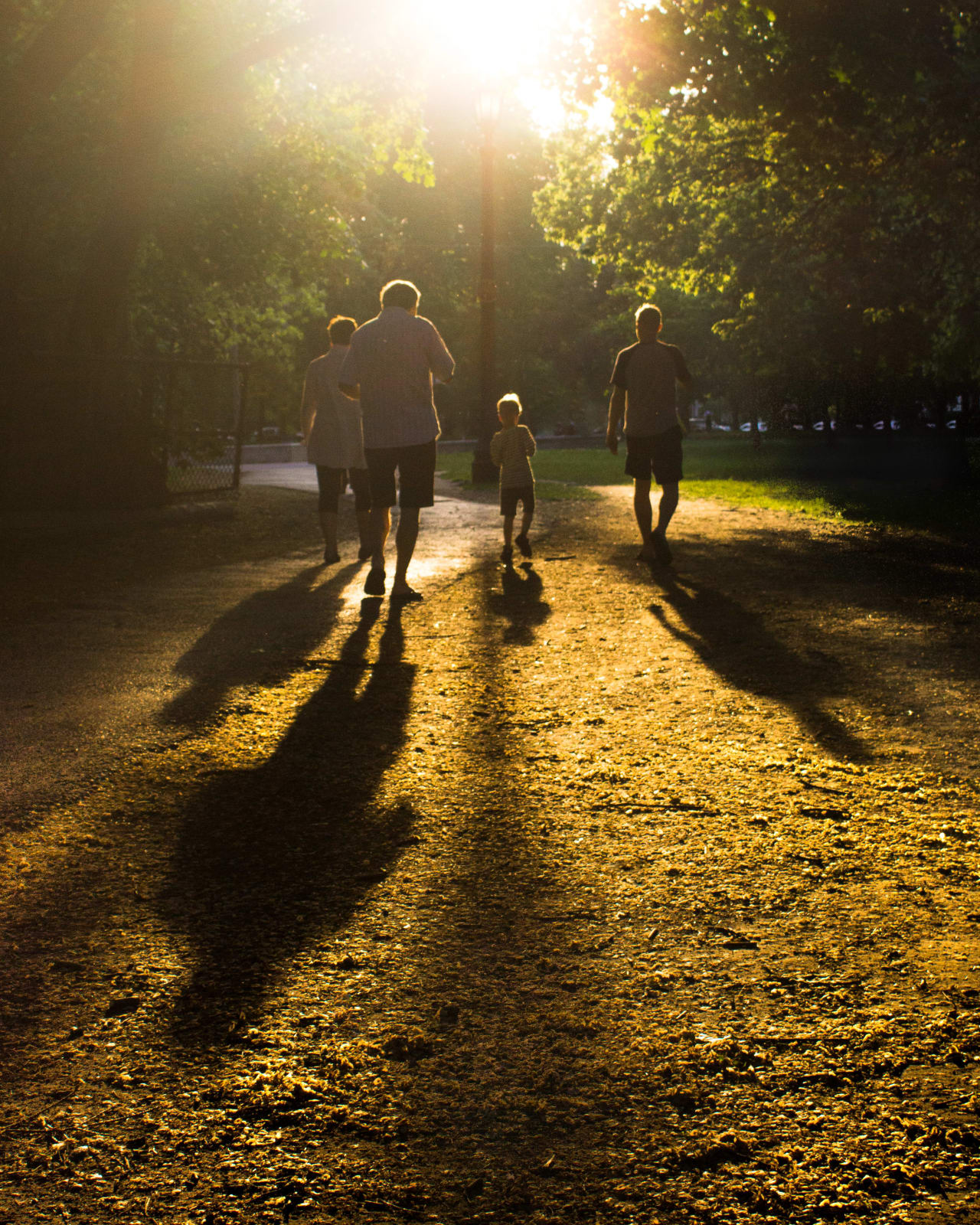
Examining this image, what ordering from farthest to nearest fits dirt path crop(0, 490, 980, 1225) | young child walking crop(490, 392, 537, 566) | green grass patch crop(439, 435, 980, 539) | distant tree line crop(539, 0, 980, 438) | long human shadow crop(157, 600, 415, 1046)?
1. green grass patch crop(439, 435, 980, 539)
2. distant tree line crop(539, 0, 980, 438)
3. young child walking crop(490, 392, 537, 566)
4. long human shadow crop(157, 600, 415, 1046)
5. dirt path crop(0, 490, 980, 1225)

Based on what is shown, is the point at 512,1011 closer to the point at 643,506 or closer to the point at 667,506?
the point at 643,506

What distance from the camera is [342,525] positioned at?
1462 centimetres

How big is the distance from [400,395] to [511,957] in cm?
562

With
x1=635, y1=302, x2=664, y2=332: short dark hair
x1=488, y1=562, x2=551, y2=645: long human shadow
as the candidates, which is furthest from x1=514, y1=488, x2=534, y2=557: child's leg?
x1=635, y1=302, x2=664, y2=332: short dark hair

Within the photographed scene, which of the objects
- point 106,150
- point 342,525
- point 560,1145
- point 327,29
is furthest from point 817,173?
point 560,1145

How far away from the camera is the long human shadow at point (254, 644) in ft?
18.6

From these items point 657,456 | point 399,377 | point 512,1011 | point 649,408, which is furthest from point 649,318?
point 512,1011

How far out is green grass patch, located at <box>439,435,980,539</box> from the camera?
15.6m

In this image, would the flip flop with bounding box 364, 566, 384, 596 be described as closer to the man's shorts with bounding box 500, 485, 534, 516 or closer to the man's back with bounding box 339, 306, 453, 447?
the man's back with bounding box 339, 306, 453, 447

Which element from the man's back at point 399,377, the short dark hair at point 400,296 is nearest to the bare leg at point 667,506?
the man's back at point 399,377

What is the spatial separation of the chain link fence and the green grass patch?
601cm

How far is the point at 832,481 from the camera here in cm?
2367

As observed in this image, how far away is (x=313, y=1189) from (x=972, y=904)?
1967 millimetres

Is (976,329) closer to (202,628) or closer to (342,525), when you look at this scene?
(342,525)
